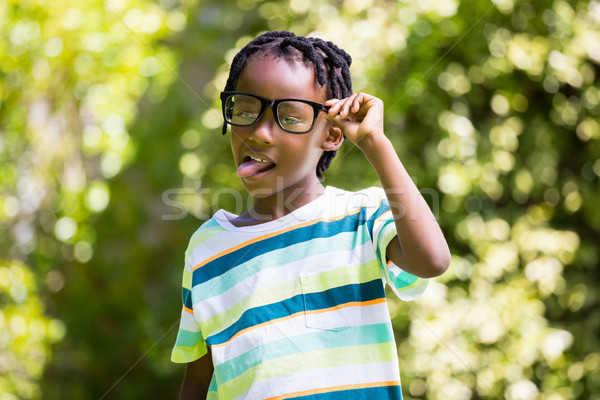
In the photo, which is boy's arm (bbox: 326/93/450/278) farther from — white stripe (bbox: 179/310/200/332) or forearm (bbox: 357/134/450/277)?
white stripe (bbox: 179/310/200/332)

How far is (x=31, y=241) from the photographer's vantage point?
10.6ft

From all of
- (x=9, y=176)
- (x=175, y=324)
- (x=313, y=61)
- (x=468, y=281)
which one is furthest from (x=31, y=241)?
(x=313, y=61)

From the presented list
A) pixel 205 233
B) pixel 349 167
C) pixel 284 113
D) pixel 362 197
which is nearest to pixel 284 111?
pixel 284 113

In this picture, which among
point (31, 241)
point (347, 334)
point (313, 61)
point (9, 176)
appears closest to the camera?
point (347, 334)

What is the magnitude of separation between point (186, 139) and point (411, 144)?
1107 millimetres

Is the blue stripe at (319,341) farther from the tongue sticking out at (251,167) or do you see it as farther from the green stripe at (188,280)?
the tongue sticking out at (251,167)

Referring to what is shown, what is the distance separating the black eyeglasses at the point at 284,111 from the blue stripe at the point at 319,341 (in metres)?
0.43

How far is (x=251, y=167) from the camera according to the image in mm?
1343

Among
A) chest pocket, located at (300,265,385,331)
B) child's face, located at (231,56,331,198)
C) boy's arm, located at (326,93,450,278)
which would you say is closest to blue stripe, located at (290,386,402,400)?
chest pocket, located at (300,265,385,331)

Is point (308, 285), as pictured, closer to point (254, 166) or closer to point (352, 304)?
point (352, 304)

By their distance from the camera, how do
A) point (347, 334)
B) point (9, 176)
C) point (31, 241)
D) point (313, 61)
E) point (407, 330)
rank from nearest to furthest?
point (347, 334) → point (313, 61) → point (407, 330) → point (9, 176) → point (31, 241)

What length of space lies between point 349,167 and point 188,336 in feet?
4.88

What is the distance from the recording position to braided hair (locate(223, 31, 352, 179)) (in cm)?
136

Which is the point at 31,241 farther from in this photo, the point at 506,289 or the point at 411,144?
the point at 506,289
